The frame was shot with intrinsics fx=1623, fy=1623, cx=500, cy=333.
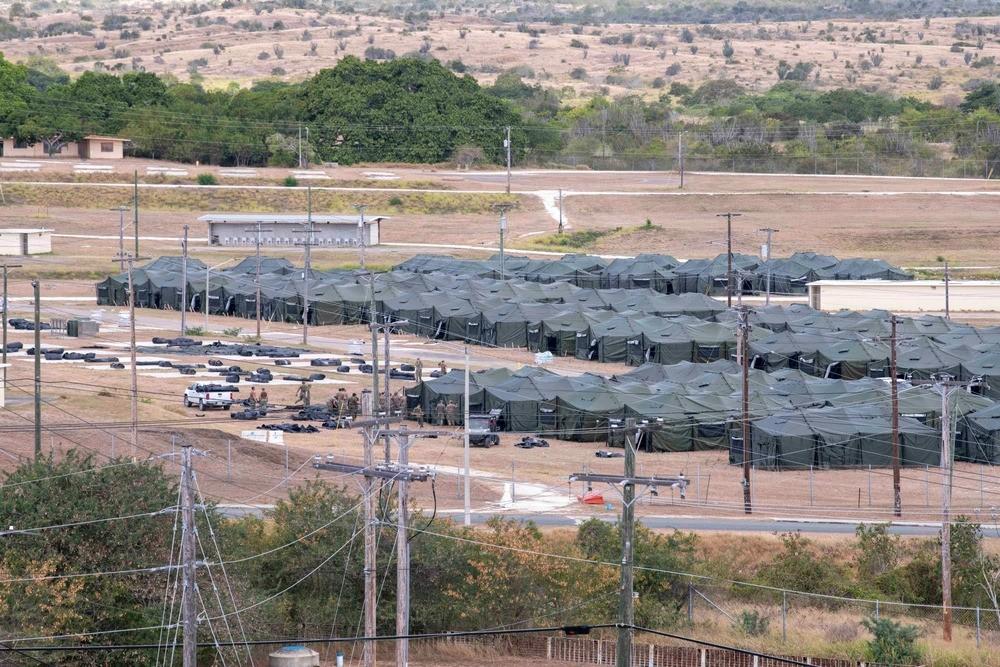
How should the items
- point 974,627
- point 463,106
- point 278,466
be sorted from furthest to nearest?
1. point 463,106
2. point 278,466
3. point 974,627

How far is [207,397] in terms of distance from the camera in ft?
180

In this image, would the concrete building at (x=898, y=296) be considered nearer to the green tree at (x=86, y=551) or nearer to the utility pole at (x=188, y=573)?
the green tree at (x=86, y=551)

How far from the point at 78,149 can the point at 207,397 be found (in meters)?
92.9

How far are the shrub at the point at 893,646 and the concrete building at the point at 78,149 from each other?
388 ft

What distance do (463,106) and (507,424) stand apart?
324ft

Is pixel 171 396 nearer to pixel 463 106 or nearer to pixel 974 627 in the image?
pixel 974 627

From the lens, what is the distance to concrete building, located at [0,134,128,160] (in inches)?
5517

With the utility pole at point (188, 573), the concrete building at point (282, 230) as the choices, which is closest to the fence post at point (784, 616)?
the utility pole at point (188, 573)

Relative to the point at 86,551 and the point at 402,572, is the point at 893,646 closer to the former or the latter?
the point at 402,572

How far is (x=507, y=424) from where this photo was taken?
180 ft

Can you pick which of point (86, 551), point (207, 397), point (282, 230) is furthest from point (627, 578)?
point (282, 230)

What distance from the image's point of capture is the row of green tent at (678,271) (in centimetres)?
9438

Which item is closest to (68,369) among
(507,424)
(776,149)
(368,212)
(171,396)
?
(171,396)

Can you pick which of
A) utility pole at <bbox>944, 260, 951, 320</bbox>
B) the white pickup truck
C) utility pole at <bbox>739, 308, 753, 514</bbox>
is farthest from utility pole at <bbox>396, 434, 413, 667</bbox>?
utility pole at <bbox>944, 260, 951, 320</bbox>
